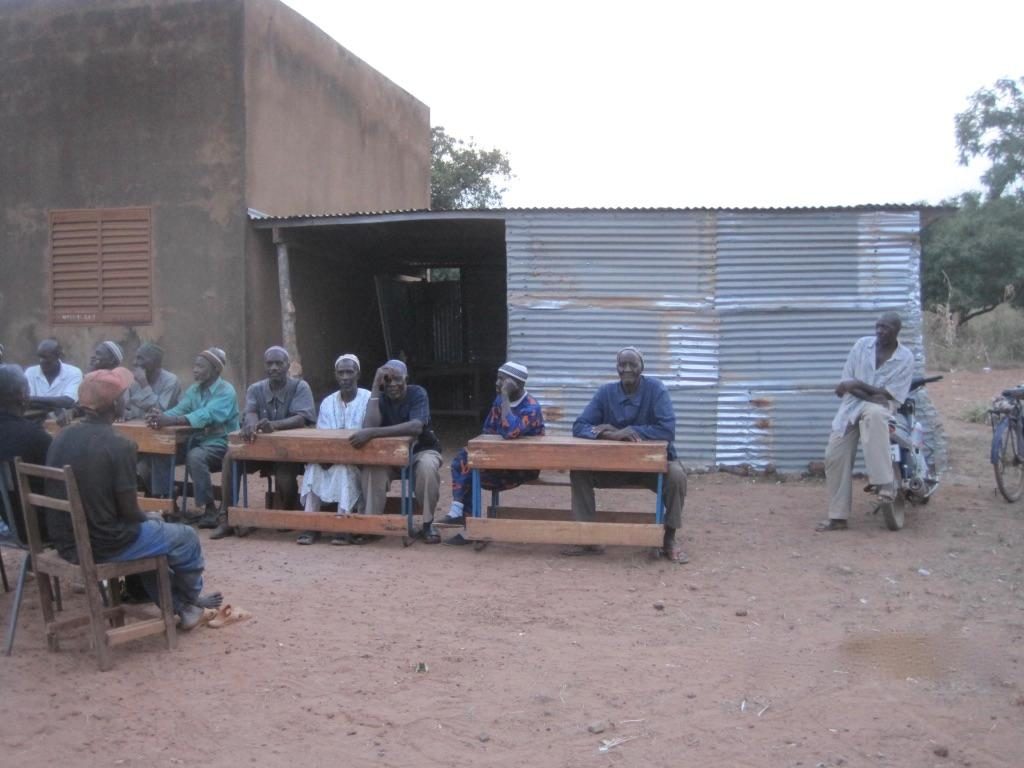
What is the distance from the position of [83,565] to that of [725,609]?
10.8 feet

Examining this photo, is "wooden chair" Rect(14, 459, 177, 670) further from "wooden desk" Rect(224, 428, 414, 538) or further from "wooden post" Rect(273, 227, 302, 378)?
"wooden post" Rect(273, 227, 302, 378)

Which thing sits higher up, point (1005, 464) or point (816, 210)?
point (816, 210)

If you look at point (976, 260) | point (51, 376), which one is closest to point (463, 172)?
point (976, 260)

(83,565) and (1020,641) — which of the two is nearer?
(83,565)

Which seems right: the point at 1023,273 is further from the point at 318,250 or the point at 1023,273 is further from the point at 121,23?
the point at 121,23

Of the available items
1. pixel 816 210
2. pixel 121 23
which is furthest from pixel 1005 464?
pixel 121 23

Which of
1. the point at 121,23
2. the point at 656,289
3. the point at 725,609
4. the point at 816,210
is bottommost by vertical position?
the point at 725,609

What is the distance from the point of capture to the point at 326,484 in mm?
7066

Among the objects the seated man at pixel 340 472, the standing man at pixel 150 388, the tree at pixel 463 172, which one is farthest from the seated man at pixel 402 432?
the tree at pixel 463 172

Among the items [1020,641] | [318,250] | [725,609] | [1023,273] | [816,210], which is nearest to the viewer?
[1020,641]

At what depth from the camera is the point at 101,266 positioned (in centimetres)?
1130

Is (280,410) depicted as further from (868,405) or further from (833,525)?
(868,405)

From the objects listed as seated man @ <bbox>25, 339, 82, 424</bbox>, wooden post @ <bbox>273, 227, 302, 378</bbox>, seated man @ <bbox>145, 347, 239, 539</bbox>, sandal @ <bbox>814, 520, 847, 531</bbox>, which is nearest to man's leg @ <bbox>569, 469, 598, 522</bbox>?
sandal @ <bbox>814, 520, 847, 531</bbox>

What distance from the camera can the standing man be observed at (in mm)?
7895
